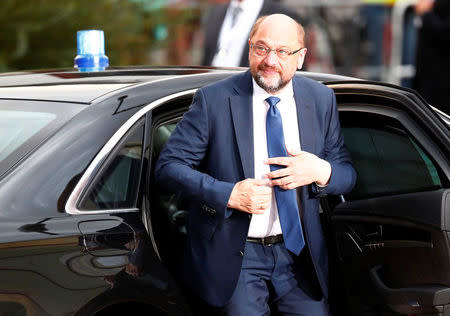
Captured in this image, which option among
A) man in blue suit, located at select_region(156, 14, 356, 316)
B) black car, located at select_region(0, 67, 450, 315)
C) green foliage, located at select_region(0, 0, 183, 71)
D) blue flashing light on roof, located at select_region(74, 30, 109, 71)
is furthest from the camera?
green foliage, located at select_region(0, 0, 183, 71)

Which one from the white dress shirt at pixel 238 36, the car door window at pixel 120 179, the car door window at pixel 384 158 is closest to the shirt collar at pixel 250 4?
the white dress shirt at pixel 238 36

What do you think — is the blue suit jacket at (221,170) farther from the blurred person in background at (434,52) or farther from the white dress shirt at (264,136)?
the blurred person in background at (434,52)

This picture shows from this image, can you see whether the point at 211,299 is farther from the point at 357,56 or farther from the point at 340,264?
the point at 357,56

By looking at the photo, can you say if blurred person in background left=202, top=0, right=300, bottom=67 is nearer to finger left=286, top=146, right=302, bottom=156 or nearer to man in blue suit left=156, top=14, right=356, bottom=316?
man in blue suit left=156, top=14, right=356, bottom=316

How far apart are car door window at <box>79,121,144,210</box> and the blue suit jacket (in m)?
0.09

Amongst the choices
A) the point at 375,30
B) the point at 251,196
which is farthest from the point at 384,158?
the point at 375,30

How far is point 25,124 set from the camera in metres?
3.23

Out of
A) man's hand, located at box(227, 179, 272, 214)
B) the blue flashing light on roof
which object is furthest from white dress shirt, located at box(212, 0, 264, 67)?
man's hand, located at box(227, 179, 272, 214)

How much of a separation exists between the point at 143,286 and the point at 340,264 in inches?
36.8

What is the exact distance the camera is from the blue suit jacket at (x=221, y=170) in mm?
3273

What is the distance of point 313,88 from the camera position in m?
3.49

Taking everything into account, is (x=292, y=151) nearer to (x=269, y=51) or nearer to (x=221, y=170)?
(x=221, y=170)

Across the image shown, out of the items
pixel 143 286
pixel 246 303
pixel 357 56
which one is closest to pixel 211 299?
pixel 246 303

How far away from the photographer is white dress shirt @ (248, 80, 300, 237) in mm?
3357
